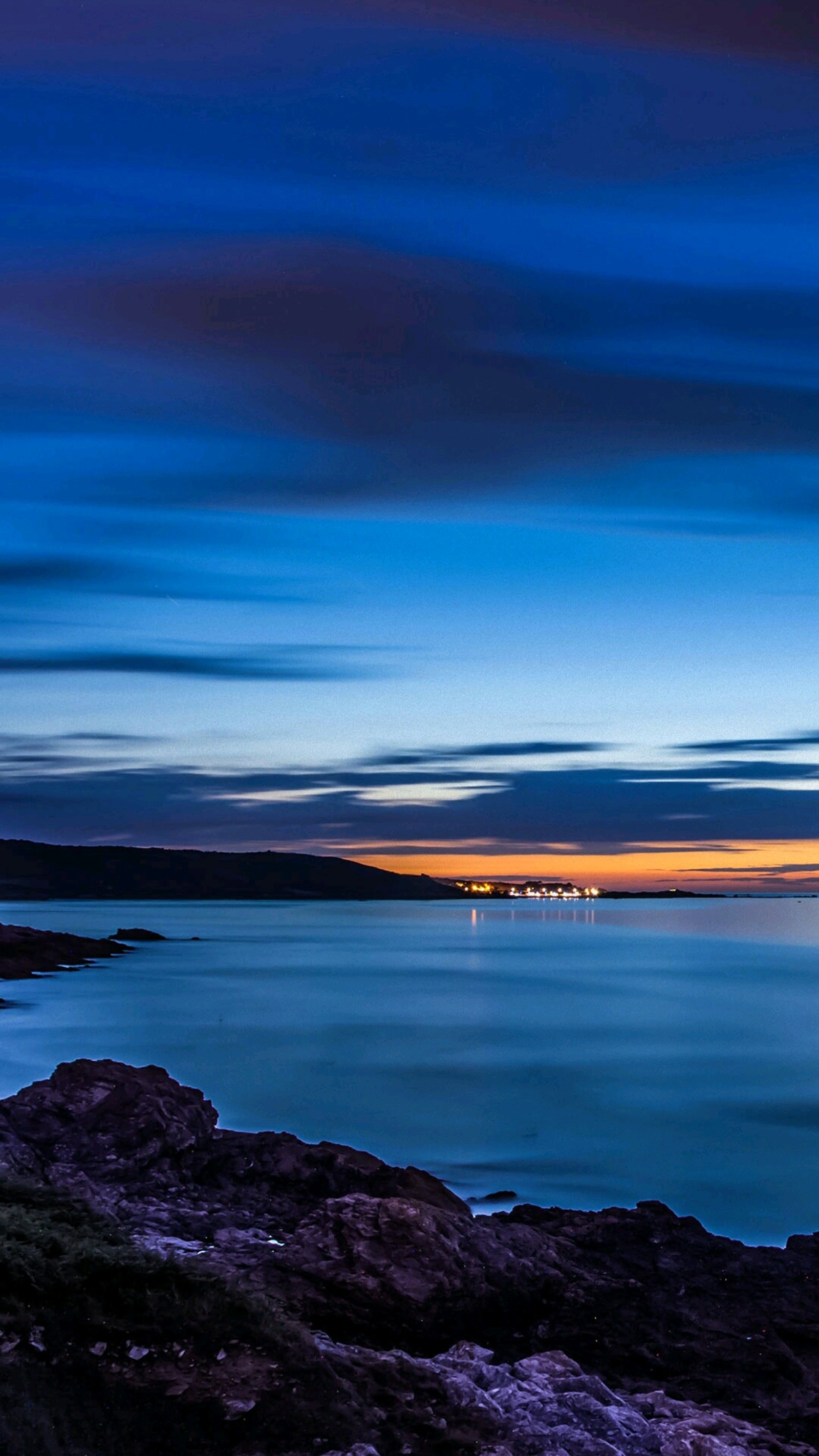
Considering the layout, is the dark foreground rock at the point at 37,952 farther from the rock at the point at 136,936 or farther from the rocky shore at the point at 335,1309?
the rocky shore at the point at 335,1309

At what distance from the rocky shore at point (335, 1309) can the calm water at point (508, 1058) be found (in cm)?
611

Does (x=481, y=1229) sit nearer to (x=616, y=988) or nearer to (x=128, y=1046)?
(x=128, y=1046)

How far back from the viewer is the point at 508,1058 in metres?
38.2

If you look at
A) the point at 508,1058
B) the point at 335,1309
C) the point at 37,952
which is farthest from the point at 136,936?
the point at 335,1309

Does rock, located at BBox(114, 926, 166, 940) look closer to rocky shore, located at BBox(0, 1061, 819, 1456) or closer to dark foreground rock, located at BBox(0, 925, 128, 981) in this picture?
dark foreground rock, located at BBox(0, 925, 128, 981)

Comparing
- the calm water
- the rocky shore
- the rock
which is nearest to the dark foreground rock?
the calm water

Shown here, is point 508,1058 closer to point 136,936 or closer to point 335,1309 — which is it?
point 335,1309

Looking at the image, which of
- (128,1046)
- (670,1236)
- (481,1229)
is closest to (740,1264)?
(670,1236)

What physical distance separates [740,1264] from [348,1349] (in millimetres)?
5631

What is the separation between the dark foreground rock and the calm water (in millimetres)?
1684

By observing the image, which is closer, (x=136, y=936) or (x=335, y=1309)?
(x=335, y=1309)

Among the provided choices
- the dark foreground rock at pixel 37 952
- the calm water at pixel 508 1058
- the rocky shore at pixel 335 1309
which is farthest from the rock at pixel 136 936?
the rocky shore at pixel 335 1309

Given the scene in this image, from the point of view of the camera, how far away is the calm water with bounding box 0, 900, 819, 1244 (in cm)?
2236

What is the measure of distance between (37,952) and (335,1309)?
55223 millimetres
